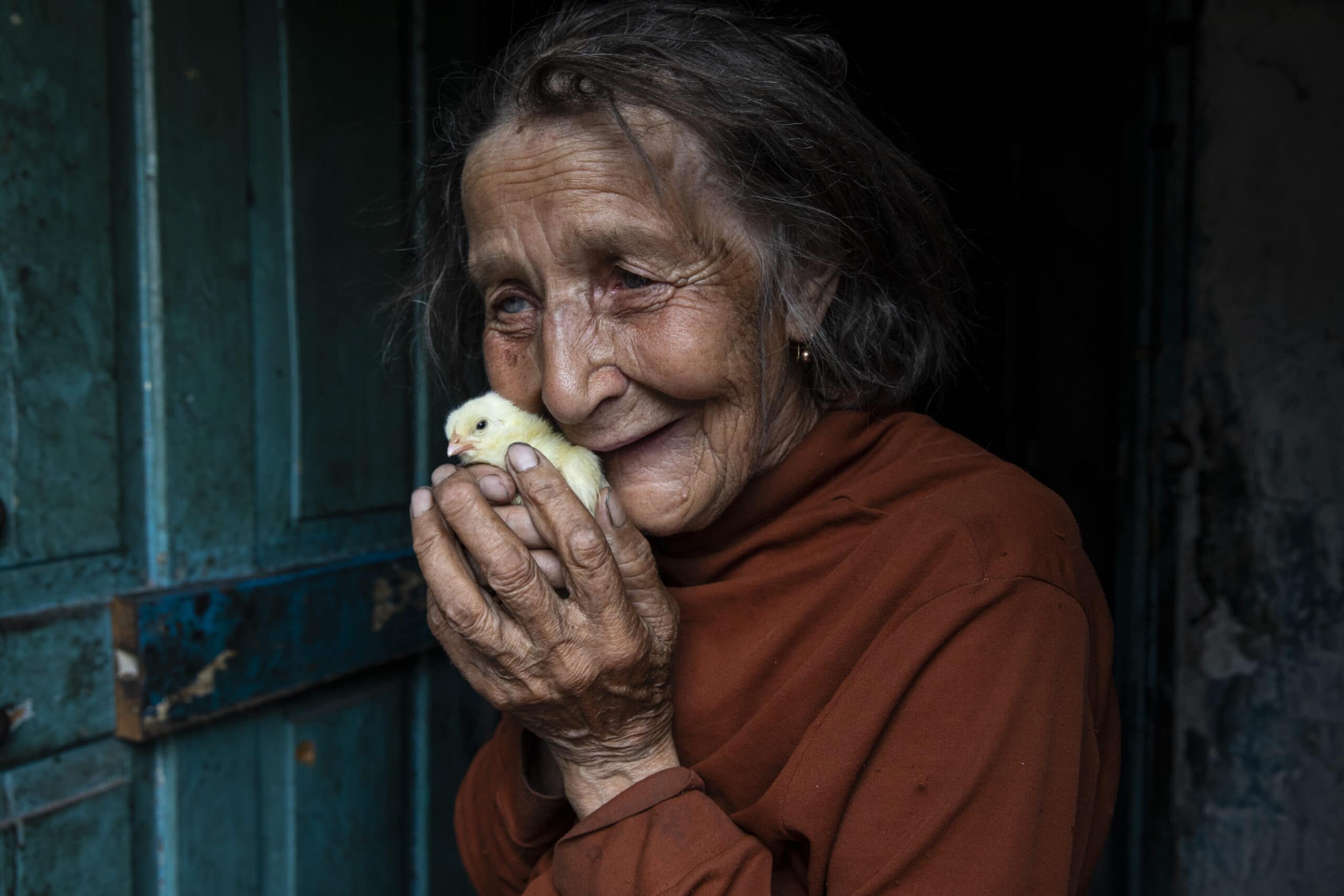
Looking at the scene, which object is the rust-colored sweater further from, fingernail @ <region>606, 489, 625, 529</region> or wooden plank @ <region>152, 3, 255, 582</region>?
wooden plank @ <region>152, 3, 255, 582</region>

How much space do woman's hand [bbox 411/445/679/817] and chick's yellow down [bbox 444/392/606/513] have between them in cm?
9

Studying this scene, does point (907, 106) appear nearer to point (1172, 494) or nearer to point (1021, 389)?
point (1021, 389)

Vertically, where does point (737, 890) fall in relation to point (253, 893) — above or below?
above

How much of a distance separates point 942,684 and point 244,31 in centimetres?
193

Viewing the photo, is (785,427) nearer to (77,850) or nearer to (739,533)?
(739,533)

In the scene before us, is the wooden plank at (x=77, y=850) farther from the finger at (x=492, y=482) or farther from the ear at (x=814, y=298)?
the ear at (x=814, y=298)

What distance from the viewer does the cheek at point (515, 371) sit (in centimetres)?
159

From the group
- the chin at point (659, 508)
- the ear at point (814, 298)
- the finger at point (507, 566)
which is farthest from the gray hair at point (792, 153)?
the finger at point (507, 566)

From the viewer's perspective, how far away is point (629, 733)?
1.40 meters

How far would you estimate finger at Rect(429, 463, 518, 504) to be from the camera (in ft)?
4.58

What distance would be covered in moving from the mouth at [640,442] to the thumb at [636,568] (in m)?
0.08

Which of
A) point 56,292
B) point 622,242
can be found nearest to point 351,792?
point 56,292

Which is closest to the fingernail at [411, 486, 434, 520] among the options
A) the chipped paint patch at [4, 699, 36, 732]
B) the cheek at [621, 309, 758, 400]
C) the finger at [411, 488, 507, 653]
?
the finger at [411, 488, 507, 653]

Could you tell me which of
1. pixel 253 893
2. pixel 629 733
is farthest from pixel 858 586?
pixel 253 893
